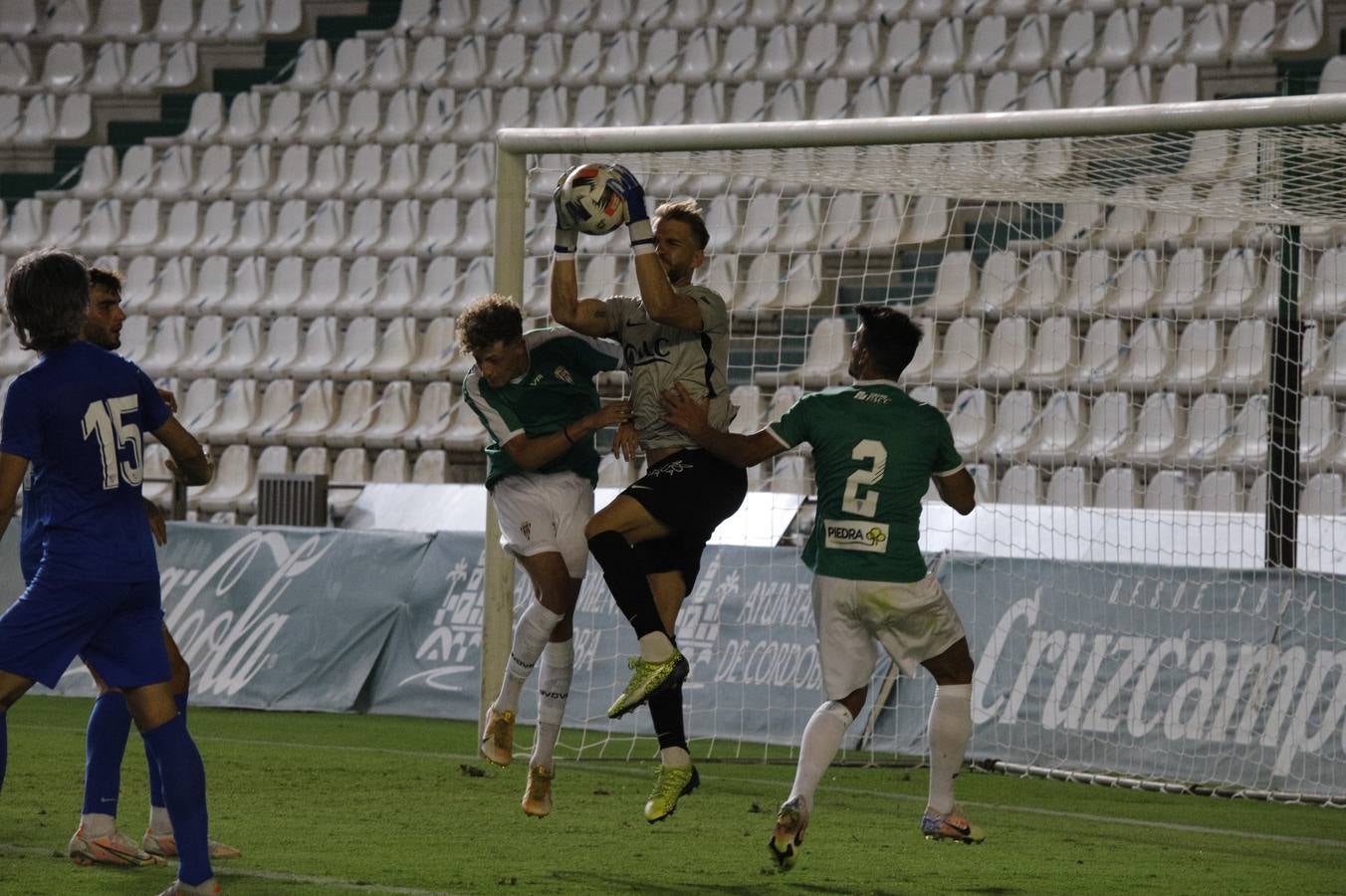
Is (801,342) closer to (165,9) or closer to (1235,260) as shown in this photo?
(1235,260)

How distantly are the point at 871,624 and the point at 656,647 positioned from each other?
0.76 m

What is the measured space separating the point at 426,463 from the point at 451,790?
7.05 metres

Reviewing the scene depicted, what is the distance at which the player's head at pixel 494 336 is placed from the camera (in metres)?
6.96

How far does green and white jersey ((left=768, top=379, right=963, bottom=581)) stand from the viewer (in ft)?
20.3

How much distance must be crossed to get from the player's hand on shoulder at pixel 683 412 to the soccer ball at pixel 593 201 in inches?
24.9

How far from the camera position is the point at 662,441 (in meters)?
6.85

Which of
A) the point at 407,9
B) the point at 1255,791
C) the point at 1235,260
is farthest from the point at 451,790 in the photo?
the point at 407,9

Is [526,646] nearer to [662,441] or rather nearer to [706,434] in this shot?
[662,441]

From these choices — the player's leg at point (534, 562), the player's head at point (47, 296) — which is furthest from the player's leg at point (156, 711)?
the player's leg at point (534, 562)

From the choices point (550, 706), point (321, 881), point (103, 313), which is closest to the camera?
point (321, 881)

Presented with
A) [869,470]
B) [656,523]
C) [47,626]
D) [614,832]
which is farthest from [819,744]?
[47,626]

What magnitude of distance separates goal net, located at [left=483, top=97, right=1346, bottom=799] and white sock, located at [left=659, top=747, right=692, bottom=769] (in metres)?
2.68

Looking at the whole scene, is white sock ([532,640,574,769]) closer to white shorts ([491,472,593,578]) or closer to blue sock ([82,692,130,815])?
white shorts ([491,472,593,578])

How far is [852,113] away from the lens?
15.2 metres
